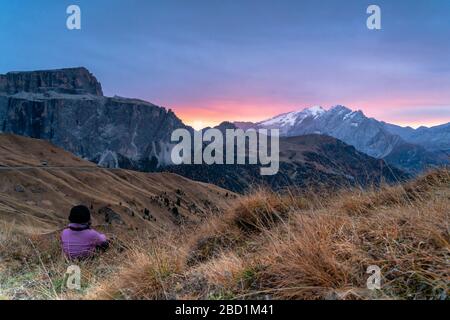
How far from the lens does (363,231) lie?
5.20m

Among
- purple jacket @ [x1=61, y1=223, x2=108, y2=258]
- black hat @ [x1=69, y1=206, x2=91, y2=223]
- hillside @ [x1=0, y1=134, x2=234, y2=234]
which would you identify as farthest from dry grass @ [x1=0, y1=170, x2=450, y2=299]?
hillside @ [x1=0, y1=134, x2=234, y2=234]

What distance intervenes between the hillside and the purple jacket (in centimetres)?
5458

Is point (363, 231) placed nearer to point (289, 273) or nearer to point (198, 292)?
point (289, 273)

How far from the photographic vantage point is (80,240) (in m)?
8.69

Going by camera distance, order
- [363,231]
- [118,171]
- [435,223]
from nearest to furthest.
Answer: [435,223] < [363,231] < [118,171]

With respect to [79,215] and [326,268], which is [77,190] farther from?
[326,268]

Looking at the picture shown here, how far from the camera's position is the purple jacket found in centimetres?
857

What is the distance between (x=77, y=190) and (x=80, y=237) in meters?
119

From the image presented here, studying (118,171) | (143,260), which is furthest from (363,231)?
(118,171)

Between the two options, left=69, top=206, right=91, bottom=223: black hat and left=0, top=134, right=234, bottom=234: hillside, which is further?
left=0, top=134, right=234, bottom=234: hillside

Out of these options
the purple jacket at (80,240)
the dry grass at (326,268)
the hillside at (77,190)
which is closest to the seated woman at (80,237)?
the purple jacket at (80,240)

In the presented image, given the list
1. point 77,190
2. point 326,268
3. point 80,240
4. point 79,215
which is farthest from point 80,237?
point 77,190

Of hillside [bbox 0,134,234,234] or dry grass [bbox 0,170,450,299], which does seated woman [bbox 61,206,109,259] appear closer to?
dry grass [bbox 0,170,450,299]
